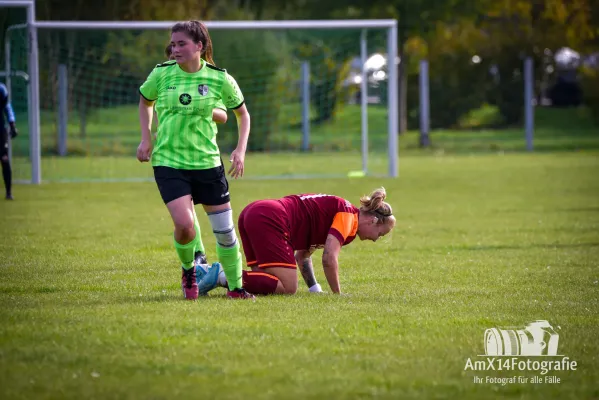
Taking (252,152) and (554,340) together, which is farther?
(252,152)

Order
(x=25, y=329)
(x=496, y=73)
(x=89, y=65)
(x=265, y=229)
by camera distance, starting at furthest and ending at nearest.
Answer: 1. (x=496, y=73)
2. (x=89, y=65)
3. (x=265, y=229)
4. (x=25, y=329)

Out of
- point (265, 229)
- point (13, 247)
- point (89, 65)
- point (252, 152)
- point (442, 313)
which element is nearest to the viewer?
point (442, 313)

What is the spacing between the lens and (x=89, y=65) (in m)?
25.8

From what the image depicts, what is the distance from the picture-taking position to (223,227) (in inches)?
300

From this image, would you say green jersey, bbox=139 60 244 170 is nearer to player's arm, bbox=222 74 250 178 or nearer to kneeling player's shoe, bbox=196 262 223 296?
player's arm, bbox=222 74 250 178

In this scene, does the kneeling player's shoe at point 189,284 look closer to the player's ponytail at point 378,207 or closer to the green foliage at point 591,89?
the player's ponytail at point 378,207

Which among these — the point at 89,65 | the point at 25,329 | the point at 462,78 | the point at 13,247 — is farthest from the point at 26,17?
the point at 462,78

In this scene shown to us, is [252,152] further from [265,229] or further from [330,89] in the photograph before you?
[265,229]

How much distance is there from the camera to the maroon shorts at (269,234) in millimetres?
7832

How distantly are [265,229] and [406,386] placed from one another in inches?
110

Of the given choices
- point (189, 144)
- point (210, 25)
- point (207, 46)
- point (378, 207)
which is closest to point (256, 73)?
point (210, 25)

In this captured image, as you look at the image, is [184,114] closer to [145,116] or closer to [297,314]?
[145,116]

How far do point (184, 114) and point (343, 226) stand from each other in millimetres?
1397

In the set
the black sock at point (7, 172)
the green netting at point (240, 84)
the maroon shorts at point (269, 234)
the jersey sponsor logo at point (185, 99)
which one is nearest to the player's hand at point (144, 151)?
the jersey sponsor logo at point (185, 99)
